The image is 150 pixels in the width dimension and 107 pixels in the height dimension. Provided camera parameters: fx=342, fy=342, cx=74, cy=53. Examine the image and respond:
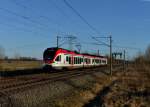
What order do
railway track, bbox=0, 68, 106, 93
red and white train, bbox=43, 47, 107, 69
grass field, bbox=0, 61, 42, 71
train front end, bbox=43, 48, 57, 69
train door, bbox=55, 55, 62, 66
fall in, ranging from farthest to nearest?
grass field, bbox=0, 61, 42, 71
train door, bbox=55, 55, 62, 66
red and white train, bbox=43, 47, 107, 69
train front end, bbox=43, 48, 57, 69
railway track, bbox=0, 68, 106, 93

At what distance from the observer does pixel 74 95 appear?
2128cm

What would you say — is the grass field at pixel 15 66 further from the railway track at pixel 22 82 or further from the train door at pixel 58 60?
the railway track at pixel 22 82

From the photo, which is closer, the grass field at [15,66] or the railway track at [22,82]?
the railway track at [22,82]

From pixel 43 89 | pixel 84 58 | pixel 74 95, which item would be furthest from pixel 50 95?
pixel 84 58

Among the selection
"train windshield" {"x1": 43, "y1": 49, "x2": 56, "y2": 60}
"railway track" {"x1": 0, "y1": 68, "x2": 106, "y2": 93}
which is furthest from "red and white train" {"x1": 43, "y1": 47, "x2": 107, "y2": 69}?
"railway track" {"x1": 0, "y1": 68, "x2": 106, "y2": 93}

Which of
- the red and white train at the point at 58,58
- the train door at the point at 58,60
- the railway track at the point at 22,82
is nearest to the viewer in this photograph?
the railway track at the point at 22,82

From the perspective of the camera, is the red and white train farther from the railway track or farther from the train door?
the railway track

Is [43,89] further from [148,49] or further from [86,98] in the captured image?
[148,49]

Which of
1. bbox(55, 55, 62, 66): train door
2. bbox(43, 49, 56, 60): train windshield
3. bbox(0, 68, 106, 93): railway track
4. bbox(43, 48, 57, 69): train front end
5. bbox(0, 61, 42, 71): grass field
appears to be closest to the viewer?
bbox(0, 68, 106, 93): railway track

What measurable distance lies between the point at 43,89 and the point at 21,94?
332 cm

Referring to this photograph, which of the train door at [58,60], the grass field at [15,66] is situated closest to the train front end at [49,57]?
the train door at [58,60]

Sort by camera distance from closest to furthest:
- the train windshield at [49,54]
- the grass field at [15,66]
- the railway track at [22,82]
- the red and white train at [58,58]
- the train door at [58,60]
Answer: the railway track at [22,82]
the red and white train at [58,58]
the train windshield at [49,54]
the train door at [58,60]
the grass field at [15,66]

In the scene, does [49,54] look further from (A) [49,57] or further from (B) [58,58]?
(B) [58,58]

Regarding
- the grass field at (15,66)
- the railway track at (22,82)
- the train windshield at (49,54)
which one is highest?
the train windshield at (49,54)
